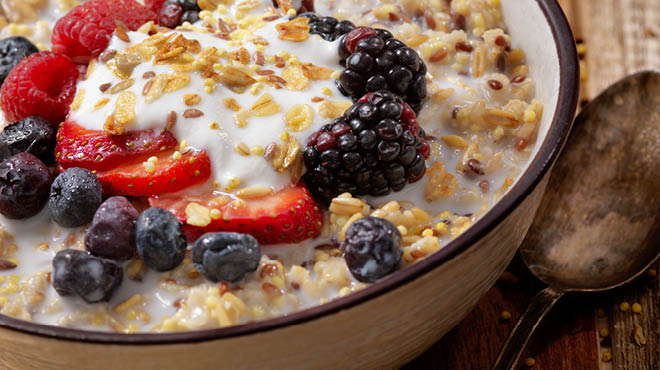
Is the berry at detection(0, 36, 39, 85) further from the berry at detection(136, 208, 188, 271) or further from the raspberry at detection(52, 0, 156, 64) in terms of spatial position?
the berry at detection(136, 208, 188, 271)

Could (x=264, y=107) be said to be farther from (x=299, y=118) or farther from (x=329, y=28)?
(x=329, y=28)

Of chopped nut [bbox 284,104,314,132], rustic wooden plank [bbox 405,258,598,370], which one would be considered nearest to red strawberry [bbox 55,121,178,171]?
chopped nut [bbox 284,104,314,132]

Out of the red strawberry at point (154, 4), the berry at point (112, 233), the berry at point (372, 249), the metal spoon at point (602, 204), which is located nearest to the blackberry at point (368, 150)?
the berry at point (372, 249)

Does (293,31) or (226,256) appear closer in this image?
(226,256)

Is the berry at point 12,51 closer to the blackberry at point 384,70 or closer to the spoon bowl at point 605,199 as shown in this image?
the blackberry at point 384,70

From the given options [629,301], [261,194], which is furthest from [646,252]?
[261,194]

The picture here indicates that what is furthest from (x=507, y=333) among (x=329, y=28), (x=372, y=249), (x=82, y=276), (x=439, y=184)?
(x=82, y=276)
